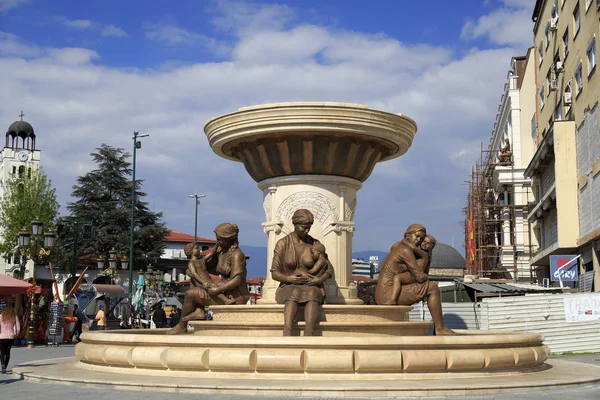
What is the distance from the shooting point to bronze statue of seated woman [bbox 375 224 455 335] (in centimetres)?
1151

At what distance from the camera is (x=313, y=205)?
12.3m

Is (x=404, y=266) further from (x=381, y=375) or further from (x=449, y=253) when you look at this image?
(x=449, y=253)

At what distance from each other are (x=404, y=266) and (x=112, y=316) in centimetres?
3280

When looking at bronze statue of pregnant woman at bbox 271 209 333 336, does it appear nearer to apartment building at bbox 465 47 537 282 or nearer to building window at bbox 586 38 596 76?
building window at bbox 586 38 596 76

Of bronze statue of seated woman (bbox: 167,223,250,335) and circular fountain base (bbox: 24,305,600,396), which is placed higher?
bronze statue of seated woman (bbox: 167,223,250,335)

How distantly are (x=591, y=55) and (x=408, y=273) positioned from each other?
70.4ft

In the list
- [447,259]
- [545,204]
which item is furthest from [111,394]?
[447,259]

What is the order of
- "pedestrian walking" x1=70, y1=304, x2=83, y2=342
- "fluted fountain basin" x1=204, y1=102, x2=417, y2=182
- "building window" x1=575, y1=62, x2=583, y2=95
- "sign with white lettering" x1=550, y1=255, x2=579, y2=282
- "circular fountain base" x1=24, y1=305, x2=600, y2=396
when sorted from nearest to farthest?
"circular fountain base" x1=24, y1=305, x2=600, y2=396
"fluted fountain basin" x1=204, y1=102, x2=417, y2=182
"pedestrian walking" x1=70, y1=304, x2=83, y2=342
"sign with white lettering" x1=550, y1=255, x2=579, y2=282
"building window" x1=575, y1=62, x2=583, y2=95

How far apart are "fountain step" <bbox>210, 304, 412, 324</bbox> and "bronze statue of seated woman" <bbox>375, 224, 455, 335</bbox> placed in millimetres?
391

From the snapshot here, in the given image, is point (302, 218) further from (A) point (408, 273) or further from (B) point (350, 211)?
(A) point (408, 273)

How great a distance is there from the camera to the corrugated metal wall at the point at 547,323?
20031mm

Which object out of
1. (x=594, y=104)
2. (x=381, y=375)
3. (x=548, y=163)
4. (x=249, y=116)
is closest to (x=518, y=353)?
(x=381, y=375)

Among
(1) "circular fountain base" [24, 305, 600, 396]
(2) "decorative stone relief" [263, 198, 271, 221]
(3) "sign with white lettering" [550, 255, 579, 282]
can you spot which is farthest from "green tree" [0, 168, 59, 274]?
(1) "circular fountain base" [24, 305, 600, 396]

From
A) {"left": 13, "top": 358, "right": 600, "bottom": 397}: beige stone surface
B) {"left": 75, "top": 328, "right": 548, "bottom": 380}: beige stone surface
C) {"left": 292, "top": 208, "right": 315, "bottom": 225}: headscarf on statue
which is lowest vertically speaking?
{"left": 13, "top": 358, "right": 600, "bottom": 397}: beige stone surface
